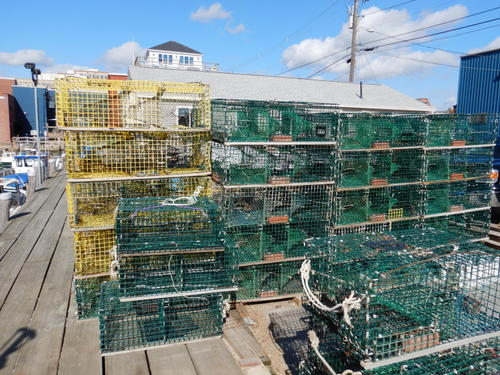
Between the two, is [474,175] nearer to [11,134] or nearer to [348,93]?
[348,93]

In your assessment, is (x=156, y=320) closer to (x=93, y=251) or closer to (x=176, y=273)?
(x=176, y=273)

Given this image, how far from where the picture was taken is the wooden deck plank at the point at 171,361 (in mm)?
3211

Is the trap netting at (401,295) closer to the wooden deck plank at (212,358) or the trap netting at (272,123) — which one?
the wooden deck plank at (212,358)

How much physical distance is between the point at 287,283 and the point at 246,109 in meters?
2.79

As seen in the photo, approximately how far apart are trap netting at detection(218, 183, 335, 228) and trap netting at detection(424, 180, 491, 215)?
7.27 feet

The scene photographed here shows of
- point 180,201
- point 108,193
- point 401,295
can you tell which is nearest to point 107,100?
point 108,193

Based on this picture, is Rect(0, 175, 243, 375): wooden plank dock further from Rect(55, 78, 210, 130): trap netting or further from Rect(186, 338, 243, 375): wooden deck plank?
Rect(55, 78, 210, 130): trap netting

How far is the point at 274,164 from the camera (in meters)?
5.75

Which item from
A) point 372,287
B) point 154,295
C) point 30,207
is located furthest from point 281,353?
point 30,207

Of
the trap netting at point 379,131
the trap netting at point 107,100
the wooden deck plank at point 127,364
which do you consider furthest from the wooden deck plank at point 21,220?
the trap netting at point 379,131

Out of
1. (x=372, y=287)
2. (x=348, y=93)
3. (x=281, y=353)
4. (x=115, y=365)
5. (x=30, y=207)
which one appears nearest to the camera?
(x=372, y=287)

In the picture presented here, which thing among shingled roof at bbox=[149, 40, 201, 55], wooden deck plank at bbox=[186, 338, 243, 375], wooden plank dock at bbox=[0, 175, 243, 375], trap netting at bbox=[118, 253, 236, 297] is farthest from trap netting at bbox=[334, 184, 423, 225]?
shingled roof at bbox=[149, 40, 201, 55]

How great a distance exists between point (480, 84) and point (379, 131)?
9.08 m

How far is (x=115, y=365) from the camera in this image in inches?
129
